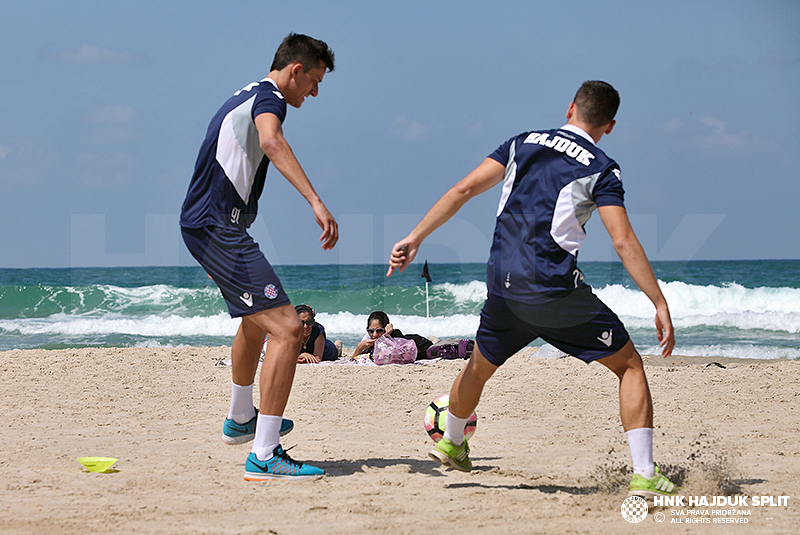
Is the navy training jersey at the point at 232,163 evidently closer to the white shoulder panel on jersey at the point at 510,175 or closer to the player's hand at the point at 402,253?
the player's hand at the point at 402,253

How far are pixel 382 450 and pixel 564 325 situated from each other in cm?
189

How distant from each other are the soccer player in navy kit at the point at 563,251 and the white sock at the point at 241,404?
1.29m

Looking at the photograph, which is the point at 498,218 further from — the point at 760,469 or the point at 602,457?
the point at 760,469

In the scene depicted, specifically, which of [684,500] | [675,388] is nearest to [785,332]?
[675,388]

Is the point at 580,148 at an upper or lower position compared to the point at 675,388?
upper

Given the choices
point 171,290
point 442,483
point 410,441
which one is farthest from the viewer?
point 171,290

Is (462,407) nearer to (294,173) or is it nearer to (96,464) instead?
(294,173)

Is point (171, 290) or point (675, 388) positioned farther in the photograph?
point (171, 290)

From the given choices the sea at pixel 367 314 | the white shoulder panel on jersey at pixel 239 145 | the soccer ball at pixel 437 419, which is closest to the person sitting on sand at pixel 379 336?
the sea at pixel 367 314

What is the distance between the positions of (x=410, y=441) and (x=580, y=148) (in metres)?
2.59

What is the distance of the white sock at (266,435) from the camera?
12.1ft

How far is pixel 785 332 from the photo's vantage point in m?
17.6

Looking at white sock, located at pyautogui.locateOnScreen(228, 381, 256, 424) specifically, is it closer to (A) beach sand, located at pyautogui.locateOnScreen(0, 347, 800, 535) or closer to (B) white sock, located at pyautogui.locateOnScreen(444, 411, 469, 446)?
(A) beach sand, located at pyautogui.locateOnScreen(0, 347, 800, 535)

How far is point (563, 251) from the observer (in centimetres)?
331
